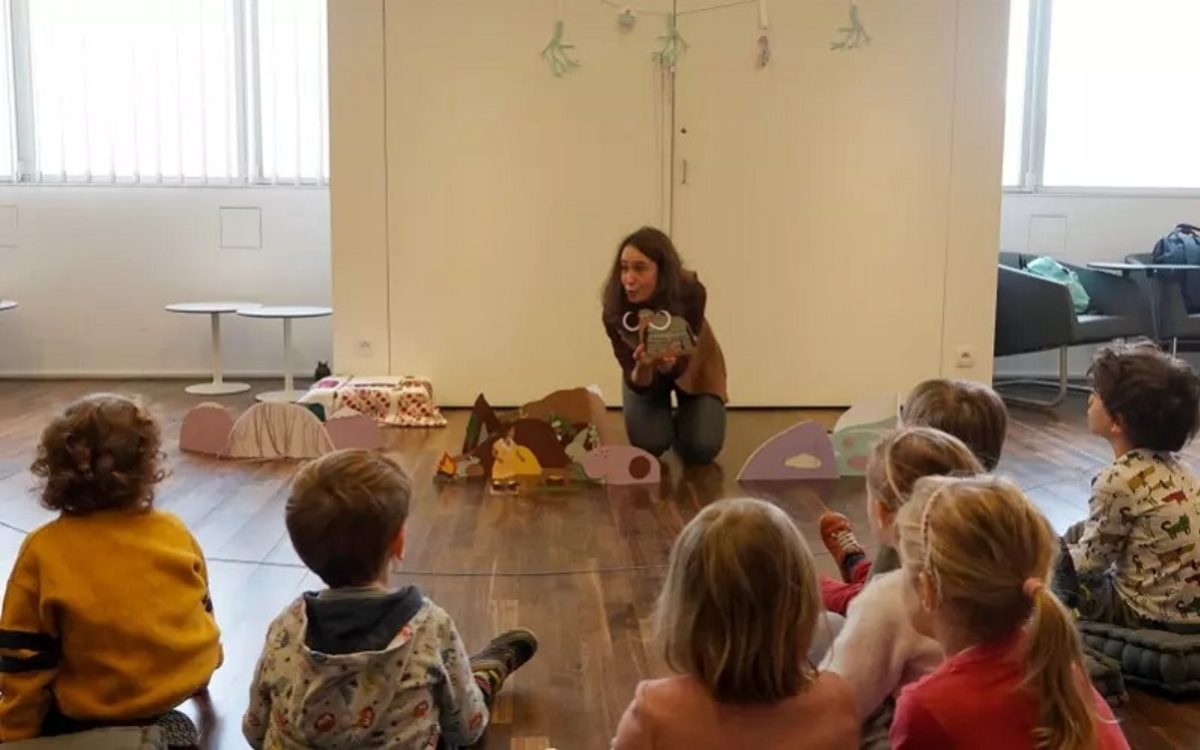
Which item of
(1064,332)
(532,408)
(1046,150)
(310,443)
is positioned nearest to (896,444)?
(532,408)

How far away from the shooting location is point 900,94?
5.92m

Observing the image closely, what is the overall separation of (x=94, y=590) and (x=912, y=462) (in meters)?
1.37

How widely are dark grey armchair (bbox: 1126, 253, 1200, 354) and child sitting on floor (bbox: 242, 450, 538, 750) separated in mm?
5346

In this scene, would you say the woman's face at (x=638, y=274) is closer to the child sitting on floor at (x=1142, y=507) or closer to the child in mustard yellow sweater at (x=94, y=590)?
the child sitting on floor at (x=1142, y=507)

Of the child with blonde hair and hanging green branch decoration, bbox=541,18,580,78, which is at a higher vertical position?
hanging green branch decoration, bbox=541,18,580,78

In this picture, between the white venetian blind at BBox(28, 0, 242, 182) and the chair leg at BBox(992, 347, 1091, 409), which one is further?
the white venetian blind at BBox(28, 0, 242, 182)

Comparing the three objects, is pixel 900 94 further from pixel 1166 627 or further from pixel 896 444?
pixel 896 444

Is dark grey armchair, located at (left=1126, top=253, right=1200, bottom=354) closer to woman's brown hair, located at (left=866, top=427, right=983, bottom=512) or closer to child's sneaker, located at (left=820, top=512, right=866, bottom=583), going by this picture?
child's sneaker, located at (left=820, top=512, right=866, bottom=583)

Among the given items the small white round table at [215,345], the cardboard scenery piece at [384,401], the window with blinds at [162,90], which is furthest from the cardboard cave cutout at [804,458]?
the window with blinds at [162,90]

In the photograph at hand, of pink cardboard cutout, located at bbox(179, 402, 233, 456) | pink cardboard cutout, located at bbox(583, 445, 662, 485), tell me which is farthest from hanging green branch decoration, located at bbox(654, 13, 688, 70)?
pink cardboard cutout, located at bbox(179, 402, 233, 456)

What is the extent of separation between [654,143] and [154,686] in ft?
13.7

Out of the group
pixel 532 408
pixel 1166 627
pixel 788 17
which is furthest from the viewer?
pixel 788 17

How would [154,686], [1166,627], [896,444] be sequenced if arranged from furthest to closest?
[1166,627]
[154,686]
[896,444]

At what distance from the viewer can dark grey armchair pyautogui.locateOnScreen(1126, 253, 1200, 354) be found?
620cm
